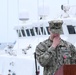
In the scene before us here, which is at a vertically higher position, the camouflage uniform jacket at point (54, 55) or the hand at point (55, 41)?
the hand at point (55, 41)

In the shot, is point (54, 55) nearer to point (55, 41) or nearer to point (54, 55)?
point (54, 55)

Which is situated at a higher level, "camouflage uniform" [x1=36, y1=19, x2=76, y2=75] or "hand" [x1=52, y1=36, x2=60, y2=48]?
"hand" [x1=52, y1=36, x2=60, y2=48]

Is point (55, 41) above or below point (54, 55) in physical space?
above

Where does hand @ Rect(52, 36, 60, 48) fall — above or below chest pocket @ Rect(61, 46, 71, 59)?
above

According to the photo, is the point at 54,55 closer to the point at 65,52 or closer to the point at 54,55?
the point at 54,55

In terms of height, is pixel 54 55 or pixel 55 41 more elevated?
pixel 55 41

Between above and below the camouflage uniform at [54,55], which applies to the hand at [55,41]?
above

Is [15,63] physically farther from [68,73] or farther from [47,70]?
[68,73]

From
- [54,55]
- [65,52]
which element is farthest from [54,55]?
[65,52]

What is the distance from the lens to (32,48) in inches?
502

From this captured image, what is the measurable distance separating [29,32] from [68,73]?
10.4m

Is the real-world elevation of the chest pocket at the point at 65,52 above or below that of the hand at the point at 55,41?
below

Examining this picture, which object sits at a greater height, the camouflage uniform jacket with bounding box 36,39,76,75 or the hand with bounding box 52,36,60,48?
the hand with bounding box 52,36,60,48

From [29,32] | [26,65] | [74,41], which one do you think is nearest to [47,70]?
[26,65]
